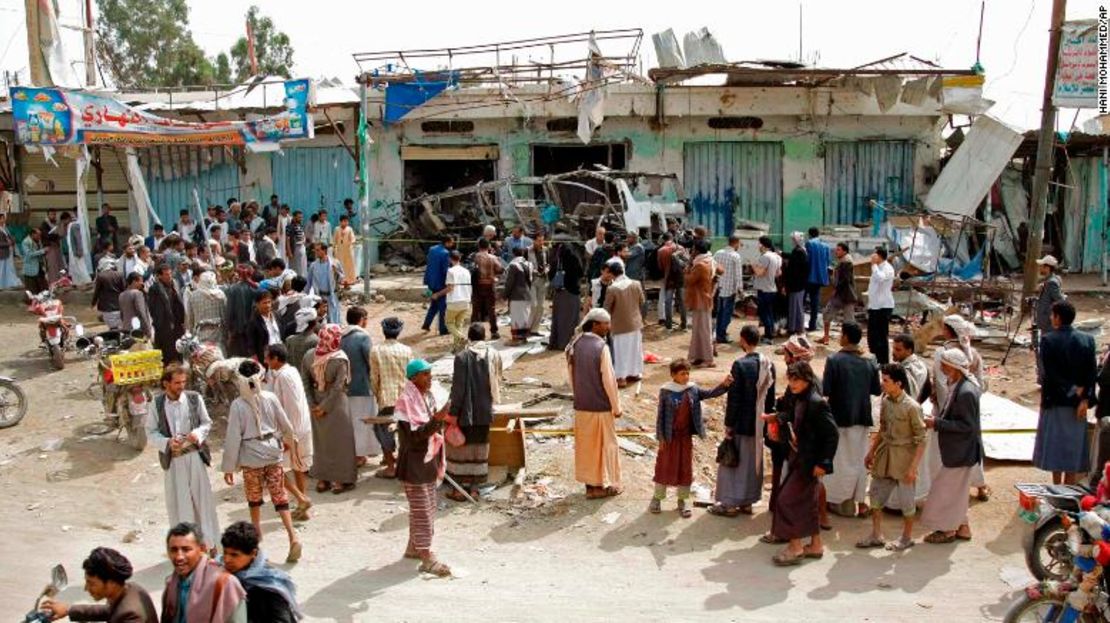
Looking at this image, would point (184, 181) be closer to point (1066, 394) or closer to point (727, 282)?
point (727, 282)

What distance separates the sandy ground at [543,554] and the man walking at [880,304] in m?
3.75

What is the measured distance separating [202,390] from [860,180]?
14.0 meters

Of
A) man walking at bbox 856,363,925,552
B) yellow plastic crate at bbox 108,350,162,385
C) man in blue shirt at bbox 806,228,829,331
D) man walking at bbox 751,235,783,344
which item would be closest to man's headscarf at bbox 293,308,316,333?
yellow plastic crate at bbox 108,350,162,385

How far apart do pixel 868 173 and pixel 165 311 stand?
45.8 ft

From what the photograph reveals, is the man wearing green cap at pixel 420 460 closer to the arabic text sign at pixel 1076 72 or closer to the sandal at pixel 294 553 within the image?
the sandal at pixel 294 553

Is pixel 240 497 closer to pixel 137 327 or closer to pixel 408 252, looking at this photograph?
pixel 137 327

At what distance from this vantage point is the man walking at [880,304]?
12.9m

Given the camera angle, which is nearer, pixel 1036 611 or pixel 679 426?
pixel 1036 611

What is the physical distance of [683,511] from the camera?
8445mm

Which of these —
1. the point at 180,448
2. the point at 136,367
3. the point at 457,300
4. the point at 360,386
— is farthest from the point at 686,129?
the point at 180,448

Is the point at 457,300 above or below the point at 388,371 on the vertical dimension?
above

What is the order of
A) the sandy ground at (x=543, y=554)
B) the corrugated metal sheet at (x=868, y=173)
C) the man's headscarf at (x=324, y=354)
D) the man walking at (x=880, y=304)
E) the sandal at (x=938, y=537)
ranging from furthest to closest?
1. the corrugated metal sheet at (x=868, y=173)
2. the man walking at (x=880, y=304)
3. the man's headscarf at (x=324, y=354)
4. the sandal at (x=938, y=537)
5. the sandy ground at (x=543, y=554)

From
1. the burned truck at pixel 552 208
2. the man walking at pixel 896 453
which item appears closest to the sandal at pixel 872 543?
the man walking at pixel 896 453

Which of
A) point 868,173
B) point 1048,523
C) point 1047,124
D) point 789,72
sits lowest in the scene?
point 1048,523
